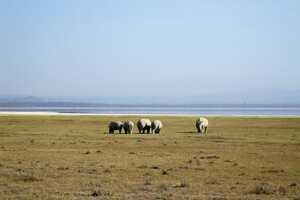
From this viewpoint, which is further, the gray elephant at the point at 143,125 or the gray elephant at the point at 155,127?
the gray elephant at the point at 143,125

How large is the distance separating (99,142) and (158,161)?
11.9 metres

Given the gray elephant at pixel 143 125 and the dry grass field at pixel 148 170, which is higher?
the gray elephant at pixel 143 125

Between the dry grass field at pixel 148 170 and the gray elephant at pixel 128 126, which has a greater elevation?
the gray elephant at pixel 128 126

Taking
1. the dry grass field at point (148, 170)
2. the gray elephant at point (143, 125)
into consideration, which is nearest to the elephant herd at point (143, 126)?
the gray elephant at point (143, 125)

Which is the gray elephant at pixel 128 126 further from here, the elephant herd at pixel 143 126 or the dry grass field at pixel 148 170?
the dry grass field at pixel 148 170

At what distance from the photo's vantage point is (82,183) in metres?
18.9

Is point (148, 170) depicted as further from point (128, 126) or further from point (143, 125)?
point (143, 125)

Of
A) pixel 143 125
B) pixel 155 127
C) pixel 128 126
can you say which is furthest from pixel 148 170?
pixel 143 125

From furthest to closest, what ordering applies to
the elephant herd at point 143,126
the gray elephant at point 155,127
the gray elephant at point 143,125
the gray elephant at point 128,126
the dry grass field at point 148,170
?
the gray elephant at point 143,125
the gray elephant at point 155,127
the elephant herd at point 143,126
the gray elephant at point 128,126
the dry grass field at point 148,170

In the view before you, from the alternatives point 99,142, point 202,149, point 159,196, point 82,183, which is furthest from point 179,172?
point 99,142

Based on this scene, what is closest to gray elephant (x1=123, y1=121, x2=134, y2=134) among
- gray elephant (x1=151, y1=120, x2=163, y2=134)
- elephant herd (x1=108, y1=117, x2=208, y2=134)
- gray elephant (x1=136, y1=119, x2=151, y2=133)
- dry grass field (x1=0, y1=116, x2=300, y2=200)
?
elephant herd (x1=108, y1=117, x2=208, y2=134)

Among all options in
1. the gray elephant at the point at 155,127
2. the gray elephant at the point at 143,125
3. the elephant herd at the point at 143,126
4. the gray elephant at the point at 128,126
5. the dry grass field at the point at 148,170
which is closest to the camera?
the dry grass field at the point at 148,170

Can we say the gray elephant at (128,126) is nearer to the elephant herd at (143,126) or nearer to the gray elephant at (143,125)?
the elephant herd at (143,126)

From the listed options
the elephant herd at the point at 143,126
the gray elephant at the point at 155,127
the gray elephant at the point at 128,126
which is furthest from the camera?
the gray elephant at the point at 155,127
